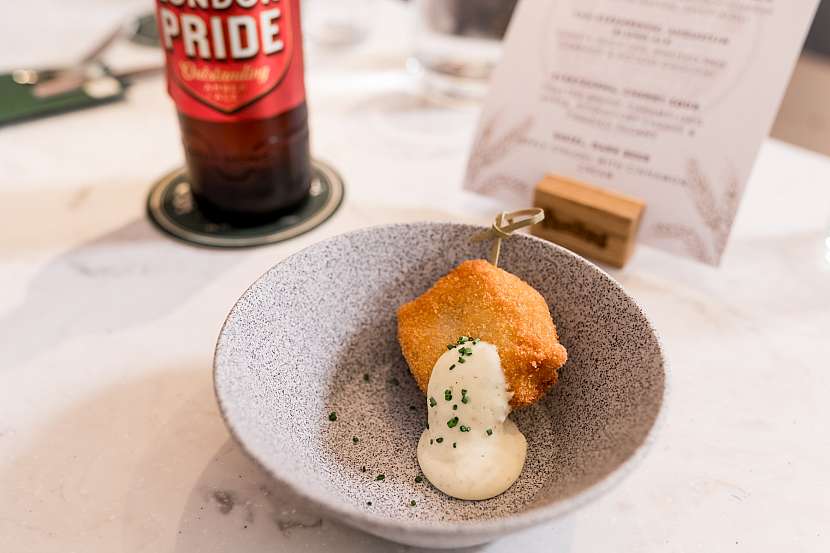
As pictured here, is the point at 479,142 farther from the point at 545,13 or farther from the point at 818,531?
the point at 818,531

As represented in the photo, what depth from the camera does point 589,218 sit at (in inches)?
26.2

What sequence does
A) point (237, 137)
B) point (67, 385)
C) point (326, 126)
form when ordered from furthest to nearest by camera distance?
point (326, 126), point (237, 137), point (67, 385)

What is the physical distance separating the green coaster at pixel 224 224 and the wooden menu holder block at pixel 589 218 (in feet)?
0.79

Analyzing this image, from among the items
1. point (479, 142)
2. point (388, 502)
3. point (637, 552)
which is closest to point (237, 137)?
point (479, 142)

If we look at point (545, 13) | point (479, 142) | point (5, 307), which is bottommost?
point (5, 307)

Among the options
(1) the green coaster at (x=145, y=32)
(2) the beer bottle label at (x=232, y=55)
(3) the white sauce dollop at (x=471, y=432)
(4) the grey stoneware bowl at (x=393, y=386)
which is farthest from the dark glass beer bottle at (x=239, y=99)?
(1) the green coaster at (x=145, y=32)

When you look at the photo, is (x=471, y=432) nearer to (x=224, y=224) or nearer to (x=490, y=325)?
(x=490, y=325)

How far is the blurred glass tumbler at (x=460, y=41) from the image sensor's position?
998 mm

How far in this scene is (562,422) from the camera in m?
0.50

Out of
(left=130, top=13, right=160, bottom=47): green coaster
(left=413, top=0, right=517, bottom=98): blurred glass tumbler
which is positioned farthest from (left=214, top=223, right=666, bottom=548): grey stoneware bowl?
(left=130, top=13, right=160, bottom=47): green coaster

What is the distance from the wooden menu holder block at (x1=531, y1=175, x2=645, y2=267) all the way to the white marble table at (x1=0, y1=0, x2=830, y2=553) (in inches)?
1.3

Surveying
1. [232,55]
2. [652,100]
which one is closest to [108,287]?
[232,55]

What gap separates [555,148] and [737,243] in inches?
8.8

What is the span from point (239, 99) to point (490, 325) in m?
0.32
